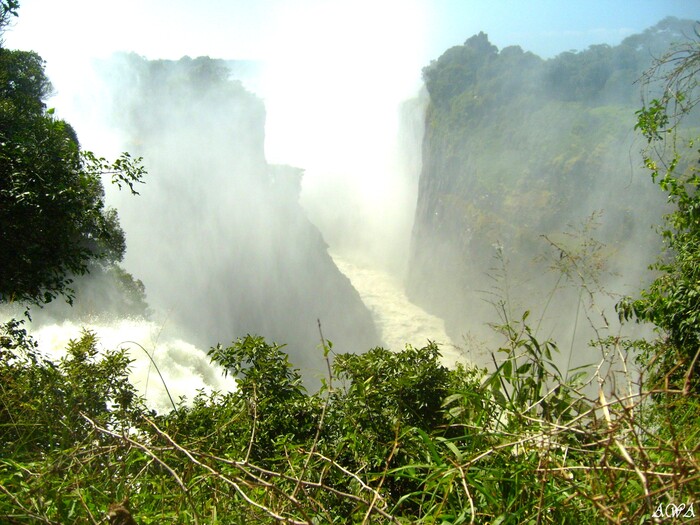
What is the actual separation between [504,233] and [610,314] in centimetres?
1097

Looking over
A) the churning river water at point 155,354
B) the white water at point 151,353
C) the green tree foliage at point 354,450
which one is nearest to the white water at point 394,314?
the churning river water at point 155,354

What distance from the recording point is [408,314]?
142ft

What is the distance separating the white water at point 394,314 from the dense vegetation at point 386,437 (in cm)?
2862

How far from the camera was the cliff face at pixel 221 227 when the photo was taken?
3553 cm

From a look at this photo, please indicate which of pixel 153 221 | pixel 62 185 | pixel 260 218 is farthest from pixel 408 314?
pixel 62 185

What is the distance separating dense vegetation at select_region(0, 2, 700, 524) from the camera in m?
1.83

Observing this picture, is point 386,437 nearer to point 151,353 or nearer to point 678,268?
point 678,268

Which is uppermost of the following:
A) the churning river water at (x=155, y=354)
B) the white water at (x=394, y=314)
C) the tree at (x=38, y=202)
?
the white water at (x=394, y=314)

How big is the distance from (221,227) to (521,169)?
23.9 meters

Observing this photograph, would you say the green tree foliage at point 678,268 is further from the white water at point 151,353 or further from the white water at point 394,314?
the white water at point 394,314

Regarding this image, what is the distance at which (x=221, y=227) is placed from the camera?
1571 inches

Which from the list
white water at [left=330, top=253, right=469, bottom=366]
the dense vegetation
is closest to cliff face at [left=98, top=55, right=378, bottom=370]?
white water at [left=330, top=253, right=469, bottom=366]

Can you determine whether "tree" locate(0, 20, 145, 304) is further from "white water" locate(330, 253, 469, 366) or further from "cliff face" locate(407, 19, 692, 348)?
"white water" locate(330, 253, 469, 366)

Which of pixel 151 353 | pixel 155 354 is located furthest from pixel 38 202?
pixel 155 354
